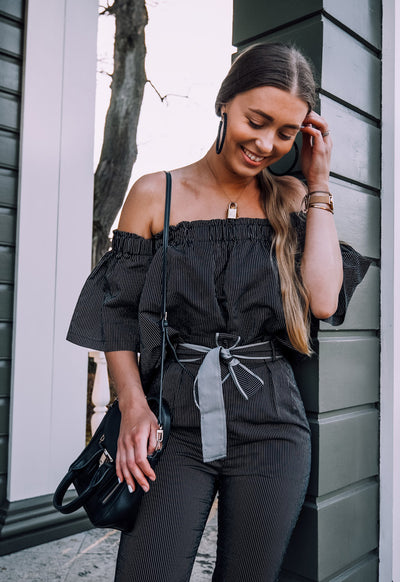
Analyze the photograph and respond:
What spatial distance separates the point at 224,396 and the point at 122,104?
5.90 m

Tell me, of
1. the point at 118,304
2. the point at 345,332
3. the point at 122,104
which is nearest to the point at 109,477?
the point at 118,304

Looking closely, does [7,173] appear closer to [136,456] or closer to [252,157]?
[252,157]

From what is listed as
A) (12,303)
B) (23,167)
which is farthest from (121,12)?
(12,303)

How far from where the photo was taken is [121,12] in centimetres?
645

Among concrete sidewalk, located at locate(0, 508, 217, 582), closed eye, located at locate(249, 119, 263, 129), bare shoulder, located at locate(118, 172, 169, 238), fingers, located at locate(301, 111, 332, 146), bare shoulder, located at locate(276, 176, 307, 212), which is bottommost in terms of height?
concrete sidewalk, located at locate(0, 508, 217, 582)

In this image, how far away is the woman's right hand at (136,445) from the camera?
1.12 m

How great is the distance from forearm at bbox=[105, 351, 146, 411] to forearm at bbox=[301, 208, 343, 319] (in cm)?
48

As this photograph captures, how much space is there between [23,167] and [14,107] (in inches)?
11.8

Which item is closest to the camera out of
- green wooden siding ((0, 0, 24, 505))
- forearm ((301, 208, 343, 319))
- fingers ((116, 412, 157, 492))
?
fingers ((116, 412, 157, 492))

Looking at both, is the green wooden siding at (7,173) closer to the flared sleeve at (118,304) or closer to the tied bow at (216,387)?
the flared sleeve at (118,304)

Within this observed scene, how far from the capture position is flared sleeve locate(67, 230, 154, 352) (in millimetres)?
1290

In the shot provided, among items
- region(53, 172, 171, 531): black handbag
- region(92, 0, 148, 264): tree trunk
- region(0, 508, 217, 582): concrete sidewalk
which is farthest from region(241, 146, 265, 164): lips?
region(92, 0, 148, 264): tree trunk

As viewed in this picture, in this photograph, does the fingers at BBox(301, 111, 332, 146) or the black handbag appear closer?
the black handbag

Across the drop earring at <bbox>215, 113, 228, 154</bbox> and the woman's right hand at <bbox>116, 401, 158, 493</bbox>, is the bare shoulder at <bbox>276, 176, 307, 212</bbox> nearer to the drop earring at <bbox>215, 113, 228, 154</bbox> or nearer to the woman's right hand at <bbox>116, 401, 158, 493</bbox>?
the drop earring at <bbox>215, 113, 228, 154</bbox>
